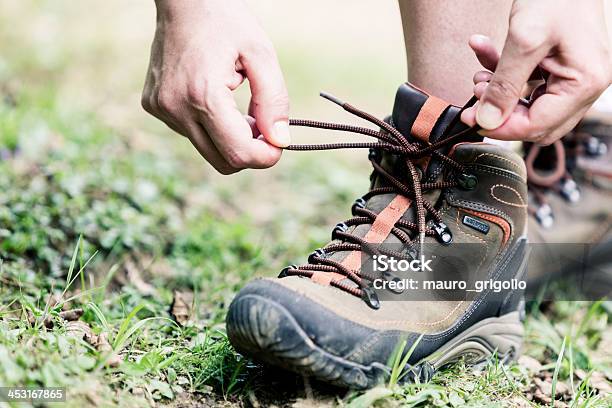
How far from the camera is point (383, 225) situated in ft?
5.49

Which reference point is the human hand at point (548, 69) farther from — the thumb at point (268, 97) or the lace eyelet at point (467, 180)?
the thumb at point (268, 97)

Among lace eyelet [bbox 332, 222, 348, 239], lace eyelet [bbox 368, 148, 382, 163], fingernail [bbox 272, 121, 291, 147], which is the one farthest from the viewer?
lace eyelet [bbox 368, 148, 382, 163]

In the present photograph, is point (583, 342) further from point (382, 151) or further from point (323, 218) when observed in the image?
point (323, 218)

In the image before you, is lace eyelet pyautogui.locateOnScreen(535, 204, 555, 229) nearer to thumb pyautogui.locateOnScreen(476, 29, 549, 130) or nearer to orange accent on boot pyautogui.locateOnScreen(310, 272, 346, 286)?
thumb pyautogui.locateOnScreen(476, 29, 549, 130)

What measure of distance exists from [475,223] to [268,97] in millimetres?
587

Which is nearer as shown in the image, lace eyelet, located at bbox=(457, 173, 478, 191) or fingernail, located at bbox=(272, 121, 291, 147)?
fingernail, located at bbox=(272, 121, 291, 147)

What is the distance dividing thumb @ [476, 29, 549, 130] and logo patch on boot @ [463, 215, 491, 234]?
0.94ft

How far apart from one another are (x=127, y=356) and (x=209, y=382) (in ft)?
0.60

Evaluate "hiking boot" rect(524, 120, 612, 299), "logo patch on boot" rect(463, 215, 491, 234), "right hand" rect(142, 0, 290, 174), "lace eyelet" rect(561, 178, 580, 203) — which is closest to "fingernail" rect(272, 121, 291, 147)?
"right hand" rect(142, 0, 290, 174)

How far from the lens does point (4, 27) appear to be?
14.5 ft

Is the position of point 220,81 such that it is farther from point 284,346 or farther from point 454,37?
point 454,37

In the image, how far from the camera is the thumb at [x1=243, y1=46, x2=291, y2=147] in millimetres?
1553

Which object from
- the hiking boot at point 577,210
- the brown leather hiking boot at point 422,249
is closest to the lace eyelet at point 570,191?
the hiking boot at point 577,210

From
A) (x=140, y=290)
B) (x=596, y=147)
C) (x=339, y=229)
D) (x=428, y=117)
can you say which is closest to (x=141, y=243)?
(x=140, y=290)
